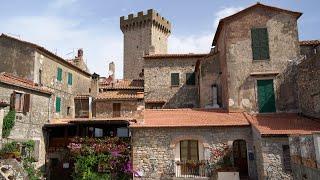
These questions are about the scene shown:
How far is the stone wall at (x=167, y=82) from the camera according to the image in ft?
92.9

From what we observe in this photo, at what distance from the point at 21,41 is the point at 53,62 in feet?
10.4

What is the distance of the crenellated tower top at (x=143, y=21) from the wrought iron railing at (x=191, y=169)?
93.3 ft

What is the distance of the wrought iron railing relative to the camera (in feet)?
59.3

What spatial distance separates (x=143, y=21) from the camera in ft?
143

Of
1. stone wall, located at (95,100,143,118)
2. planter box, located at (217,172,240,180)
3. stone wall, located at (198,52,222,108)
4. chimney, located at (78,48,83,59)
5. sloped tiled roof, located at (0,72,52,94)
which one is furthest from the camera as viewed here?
chimney, located at (78,48,83,59)

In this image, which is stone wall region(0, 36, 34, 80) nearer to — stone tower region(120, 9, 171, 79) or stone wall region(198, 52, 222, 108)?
stone wall region(198, 52, 222, 108)

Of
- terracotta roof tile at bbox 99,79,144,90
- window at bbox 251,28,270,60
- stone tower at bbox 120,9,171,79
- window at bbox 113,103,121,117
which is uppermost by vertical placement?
stone tower at bbox 120,9,171,79

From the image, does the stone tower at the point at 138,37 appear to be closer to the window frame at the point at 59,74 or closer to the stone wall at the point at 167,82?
the stone wall at the point at 167,82

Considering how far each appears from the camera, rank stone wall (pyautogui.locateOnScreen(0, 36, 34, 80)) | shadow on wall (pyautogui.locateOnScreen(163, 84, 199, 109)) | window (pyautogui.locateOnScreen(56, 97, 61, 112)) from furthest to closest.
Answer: shadow on wall (pyautogui.locateOnScreen(163, 84, 199, 109)), window (pyautogui.locateOnScreen(56, 97, 61, 112)), stone wall (pyautogui.locateOnScreen(0, 36, 34, 80))

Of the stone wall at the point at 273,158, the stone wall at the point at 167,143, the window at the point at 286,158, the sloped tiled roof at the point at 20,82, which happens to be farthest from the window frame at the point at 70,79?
the window at the point at 286,158

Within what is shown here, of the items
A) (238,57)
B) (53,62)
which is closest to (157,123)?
(238,57)

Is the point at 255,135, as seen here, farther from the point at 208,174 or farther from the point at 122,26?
the point at 122,26

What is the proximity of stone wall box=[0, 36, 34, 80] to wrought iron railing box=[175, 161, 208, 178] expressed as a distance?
13856 millimetres

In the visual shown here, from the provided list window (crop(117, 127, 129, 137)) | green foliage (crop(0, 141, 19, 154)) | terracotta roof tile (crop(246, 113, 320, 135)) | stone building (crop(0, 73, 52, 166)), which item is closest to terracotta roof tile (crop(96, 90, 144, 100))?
window (crop(117, 127, 129, 137))
